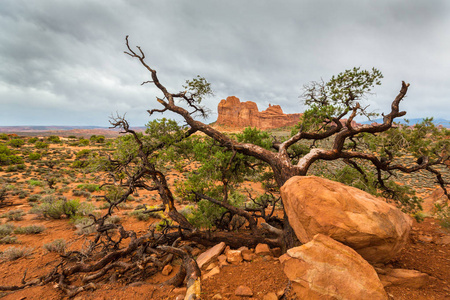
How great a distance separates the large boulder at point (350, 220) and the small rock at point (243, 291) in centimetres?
135

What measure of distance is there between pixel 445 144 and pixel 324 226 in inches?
282

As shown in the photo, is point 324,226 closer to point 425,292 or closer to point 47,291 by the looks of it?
point 425,292

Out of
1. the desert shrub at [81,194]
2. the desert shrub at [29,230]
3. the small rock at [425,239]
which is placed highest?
the small rock at [425,239]

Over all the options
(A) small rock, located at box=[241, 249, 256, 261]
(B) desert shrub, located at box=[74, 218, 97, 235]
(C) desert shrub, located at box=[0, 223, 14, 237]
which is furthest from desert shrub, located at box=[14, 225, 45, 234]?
(A) small rock, located at box=[241, 249, 256, 261]

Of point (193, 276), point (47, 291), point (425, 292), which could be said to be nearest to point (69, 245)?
point (47, 291)

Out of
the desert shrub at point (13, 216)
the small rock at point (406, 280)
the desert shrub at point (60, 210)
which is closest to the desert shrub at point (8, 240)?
the desert shrub at point (60, 210)

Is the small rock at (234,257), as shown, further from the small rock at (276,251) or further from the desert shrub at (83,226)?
the desert shrub at (83,226)

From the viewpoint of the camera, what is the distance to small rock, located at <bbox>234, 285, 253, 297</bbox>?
122 inches

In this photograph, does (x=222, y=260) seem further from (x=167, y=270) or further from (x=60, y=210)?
(x=60, y=210)

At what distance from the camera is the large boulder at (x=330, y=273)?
231 centimetres

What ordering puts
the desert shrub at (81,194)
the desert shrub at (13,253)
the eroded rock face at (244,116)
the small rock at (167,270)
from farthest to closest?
the eroded rock face at (244,116) < the desert shrub at (81,194) < the desert shrub at (13,253) < the small rock at (167,270)

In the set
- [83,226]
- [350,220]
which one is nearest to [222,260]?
[350,220]

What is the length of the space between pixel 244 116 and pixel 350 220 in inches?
5583

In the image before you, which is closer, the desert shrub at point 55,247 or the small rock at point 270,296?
the small rock at point 270,296
